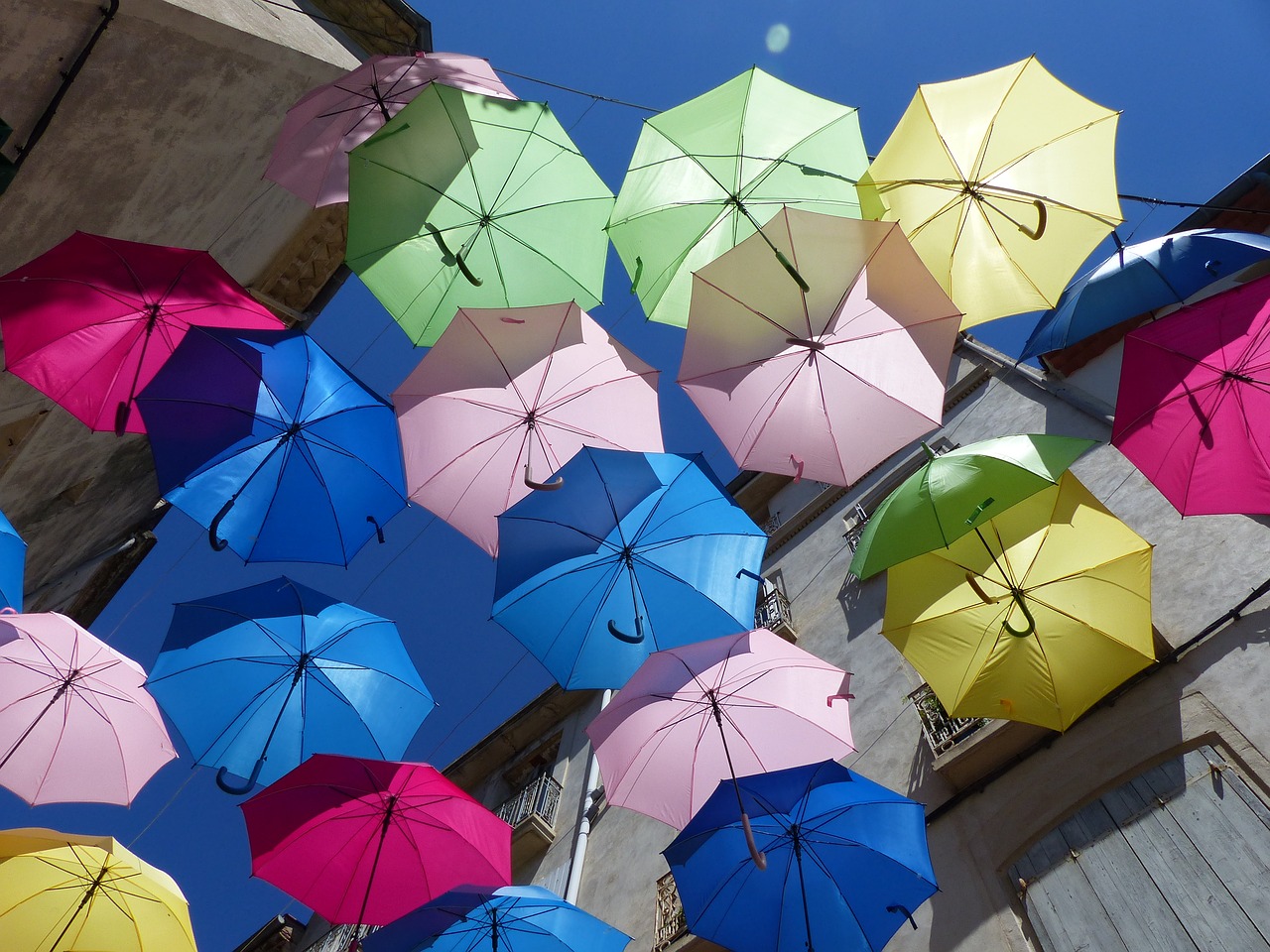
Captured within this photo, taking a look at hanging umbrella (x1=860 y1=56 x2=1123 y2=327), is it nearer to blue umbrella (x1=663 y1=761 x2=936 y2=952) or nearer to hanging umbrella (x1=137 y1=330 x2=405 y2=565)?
blue umbrella (x1=663 y1=761 x2=936 y2=952)

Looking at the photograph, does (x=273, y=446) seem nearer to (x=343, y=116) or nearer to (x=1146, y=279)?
(x=343, y=116)

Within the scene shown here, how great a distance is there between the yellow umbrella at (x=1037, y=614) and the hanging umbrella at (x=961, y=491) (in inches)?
13.0

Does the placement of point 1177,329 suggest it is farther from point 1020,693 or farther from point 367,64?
point 367,64

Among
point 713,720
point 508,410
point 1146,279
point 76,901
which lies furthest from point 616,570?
point 1146,279

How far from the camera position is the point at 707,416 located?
6.93 m

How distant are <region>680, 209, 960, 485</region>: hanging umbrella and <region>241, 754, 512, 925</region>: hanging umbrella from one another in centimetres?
374

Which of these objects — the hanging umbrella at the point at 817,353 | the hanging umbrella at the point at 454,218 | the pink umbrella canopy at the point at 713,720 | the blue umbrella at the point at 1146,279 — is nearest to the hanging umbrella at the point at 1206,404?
the hanging umbrella at the point at 817,353


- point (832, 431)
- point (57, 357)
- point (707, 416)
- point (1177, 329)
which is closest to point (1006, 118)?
point (1177, 329)

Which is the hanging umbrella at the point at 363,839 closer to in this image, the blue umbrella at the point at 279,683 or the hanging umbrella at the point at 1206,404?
the blue umbrella at the point at 279,683

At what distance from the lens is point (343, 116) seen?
29.0ft

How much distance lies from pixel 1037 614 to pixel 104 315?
7586 mm

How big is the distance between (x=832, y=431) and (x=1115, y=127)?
125 inches

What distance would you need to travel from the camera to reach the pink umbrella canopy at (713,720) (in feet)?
23.5

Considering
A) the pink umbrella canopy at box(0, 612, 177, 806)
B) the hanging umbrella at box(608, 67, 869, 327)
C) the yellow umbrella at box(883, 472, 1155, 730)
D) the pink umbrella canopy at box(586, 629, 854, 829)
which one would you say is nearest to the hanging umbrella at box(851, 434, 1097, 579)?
the yellow umbrella at box(883, 472, 1155, 730)
